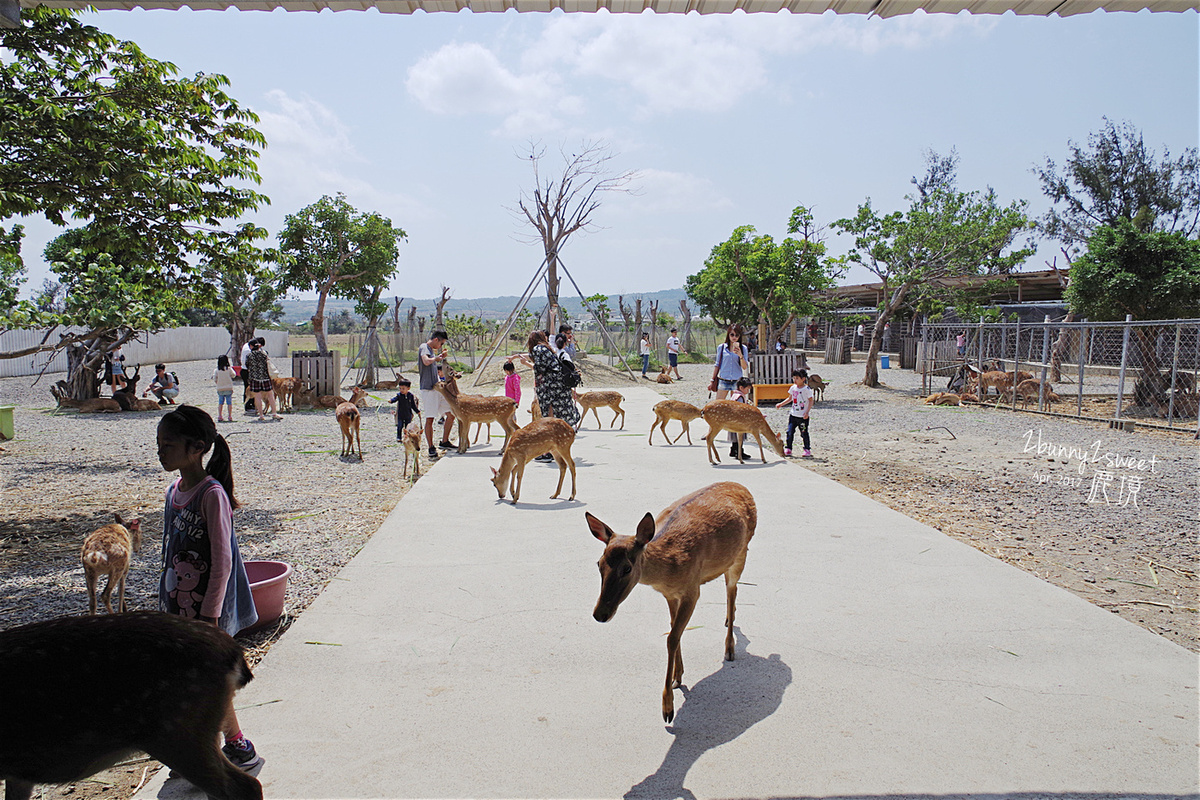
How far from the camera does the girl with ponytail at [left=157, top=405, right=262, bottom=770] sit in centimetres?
286

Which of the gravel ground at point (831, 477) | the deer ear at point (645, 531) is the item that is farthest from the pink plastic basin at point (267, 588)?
the deer ear at point (645, 531)

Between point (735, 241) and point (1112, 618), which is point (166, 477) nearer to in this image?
point (1112, 618)

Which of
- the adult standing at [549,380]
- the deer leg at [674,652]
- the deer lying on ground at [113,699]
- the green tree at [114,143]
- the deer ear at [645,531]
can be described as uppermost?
the green tree at [114,143]

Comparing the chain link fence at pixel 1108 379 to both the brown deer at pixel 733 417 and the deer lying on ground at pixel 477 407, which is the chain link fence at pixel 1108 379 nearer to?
the brown deer at pixel 733 417

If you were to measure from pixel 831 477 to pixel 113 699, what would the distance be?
28.2ft

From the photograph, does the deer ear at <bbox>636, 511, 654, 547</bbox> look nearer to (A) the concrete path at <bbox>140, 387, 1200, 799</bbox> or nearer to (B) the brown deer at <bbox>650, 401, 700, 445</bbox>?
(A) the concrete path at <bbox>140, 387, 1200, 799</bbox>

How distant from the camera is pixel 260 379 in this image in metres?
14.7

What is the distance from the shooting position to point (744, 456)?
991 cm

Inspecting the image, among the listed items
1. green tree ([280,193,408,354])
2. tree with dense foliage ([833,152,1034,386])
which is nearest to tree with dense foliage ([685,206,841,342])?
tree with dense foliage ([833,152,1034,386])

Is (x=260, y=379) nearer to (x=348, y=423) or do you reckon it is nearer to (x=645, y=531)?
(x=348, y=423)

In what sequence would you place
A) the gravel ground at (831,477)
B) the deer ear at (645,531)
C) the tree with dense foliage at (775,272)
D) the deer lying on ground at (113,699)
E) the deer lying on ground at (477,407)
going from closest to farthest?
the deer lying on ground at (113,699)
the deer ear at (645,531)
the gravel ground at (831,477)
the deer lying on ground at (477,407)
the tree with dense foliage at (775,272)

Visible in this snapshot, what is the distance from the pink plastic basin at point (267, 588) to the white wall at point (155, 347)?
24.2 meters

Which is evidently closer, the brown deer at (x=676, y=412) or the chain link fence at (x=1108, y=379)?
the brown deer at (x=676, y=412)

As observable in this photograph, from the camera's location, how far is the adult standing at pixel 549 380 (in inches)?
362
